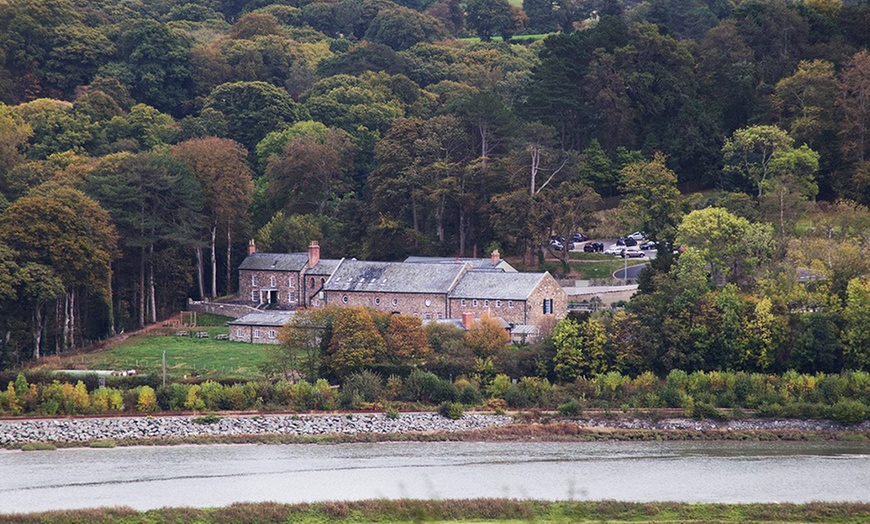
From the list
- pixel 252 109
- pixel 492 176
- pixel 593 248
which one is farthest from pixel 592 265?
pixel 252 109

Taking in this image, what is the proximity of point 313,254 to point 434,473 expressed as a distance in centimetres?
3021

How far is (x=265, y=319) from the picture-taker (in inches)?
2913

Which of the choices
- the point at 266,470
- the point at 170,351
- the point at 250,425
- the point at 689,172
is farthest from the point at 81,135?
the point at 266,470

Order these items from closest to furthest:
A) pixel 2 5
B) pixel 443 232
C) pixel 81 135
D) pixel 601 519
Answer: pixel 601 519 < pixel 443 232 < pixel 81 135 < pixel 2 5

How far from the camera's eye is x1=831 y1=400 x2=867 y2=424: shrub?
5853cm

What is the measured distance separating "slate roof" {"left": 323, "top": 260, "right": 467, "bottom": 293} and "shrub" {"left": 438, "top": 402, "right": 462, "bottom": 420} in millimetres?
13554

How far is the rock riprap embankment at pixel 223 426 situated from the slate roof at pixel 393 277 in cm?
1461

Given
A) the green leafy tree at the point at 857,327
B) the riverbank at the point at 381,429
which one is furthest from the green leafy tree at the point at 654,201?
the riverbank at the point at 381,429

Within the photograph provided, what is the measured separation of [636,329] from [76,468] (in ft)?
81.6

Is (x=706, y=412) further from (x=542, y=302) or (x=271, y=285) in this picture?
(x=271, y=285)

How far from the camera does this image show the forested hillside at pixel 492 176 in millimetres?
66000

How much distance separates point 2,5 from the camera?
393ft

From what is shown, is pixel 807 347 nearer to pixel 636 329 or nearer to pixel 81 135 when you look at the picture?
pixel 636 329

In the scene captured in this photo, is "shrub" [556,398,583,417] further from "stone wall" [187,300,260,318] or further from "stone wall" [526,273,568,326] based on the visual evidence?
"stone wall" [187,300,260,318]
